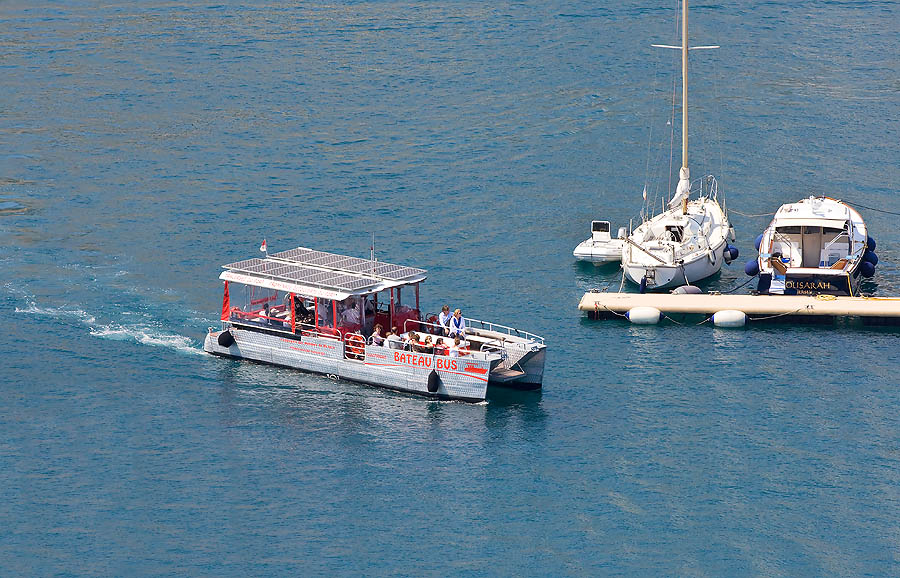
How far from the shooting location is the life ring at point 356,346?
7550 centimetres

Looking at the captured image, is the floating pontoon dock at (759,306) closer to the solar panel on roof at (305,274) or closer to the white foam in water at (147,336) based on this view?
the solar panel on roof at (305,274)

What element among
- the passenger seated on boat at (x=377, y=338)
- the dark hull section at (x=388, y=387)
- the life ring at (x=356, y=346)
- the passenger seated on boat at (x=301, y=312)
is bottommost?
the dark hull section at (x=388, y=387)

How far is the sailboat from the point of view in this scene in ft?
293

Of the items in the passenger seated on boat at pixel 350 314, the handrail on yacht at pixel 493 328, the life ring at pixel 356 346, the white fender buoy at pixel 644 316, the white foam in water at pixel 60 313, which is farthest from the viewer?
the white foam in water at pixel 60 313

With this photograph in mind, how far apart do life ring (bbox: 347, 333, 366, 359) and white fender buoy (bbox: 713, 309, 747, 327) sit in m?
21.8

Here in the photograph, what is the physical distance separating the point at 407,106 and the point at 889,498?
73.5m

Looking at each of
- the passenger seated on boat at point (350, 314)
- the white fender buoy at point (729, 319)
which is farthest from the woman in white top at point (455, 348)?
the white fender buoy at point (729, 319)

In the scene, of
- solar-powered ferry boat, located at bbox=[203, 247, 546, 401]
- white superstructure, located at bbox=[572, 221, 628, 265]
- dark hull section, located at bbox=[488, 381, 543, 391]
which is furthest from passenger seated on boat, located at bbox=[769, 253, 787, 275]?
dark hull section, located at bbox=[488, 381, 543, 391]

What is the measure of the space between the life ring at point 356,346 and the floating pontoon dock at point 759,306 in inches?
628

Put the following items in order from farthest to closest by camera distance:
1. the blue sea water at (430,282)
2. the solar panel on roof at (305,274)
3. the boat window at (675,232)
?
the boat window at (675,232) → the solar panel on roof at (305,274) → the blue sea water at (430,282)

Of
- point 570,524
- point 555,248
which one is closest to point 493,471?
point 570,524

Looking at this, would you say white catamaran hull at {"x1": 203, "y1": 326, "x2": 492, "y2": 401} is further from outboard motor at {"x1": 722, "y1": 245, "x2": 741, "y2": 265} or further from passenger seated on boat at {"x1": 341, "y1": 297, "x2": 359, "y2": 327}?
outboard motor at {"x1": 722, "y1": 245, "x2": 741, "y2": 265}

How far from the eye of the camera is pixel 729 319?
84.0 meters

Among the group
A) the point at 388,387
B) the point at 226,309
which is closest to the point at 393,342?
the point at 388,387
